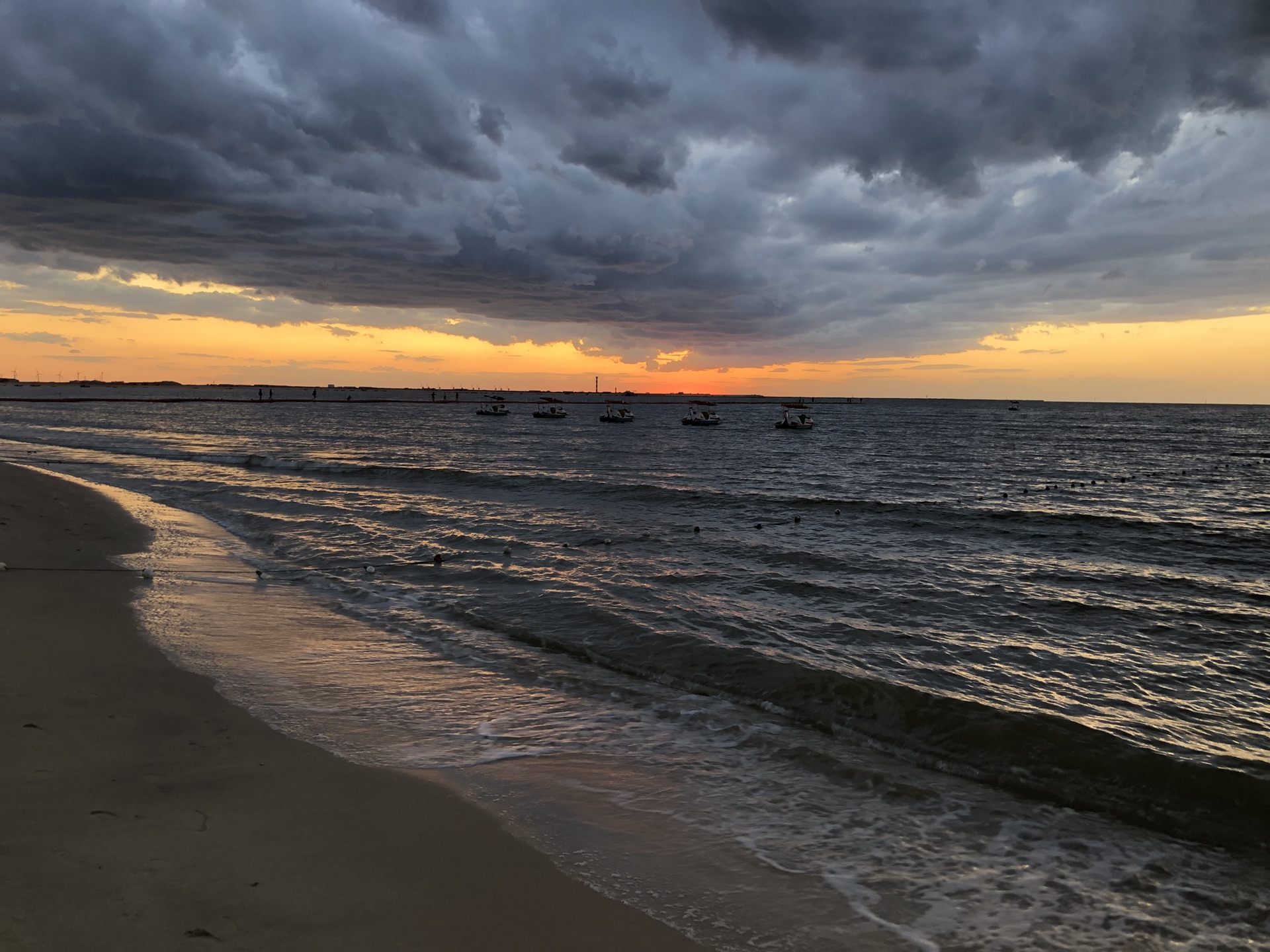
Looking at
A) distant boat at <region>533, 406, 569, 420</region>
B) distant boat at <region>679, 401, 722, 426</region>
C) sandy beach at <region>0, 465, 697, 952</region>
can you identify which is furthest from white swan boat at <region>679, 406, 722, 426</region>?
sandy beach at <region>0, 465, 697, 952</region>

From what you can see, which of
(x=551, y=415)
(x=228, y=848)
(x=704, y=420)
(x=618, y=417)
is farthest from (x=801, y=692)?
(x=551, y=415)

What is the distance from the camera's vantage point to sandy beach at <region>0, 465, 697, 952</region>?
4301 mm

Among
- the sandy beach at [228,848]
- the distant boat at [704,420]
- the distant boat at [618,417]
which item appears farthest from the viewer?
the distant boat at [618,417]

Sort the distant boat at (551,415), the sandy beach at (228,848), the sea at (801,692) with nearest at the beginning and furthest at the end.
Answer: the sandy beach at (228,848) → the sea at (801,692) → the distant boat at (551,415)

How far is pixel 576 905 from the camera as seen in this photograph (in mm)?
4957

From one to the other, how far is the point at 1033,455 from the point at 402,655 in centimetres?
6964

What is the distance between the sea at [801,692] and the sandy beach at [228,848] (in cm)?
45

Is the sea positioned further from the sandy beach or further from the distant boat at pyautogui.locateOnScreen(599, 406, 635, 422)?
the distant boat at pyautogui.locateOnScreen(599, 406, 635, 422)

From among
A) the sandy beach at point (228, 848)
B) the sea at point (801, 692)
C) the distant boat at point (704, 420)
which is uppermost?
the distant boat at point (704, 420)

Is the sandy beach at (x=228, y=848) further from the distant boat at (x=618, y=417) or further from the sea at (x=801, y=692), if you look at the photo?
the distant boat at (x=618, y=417)

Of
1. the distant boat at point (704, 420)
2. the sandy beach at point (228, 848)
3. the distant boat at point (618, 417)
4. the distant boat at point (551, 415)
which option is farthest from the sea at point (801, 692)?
the distant boat at point (551, 415)

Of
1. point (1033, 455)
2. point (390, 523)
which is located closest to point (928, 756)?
point (390, 523)

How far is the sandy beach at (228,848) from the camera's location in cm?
430

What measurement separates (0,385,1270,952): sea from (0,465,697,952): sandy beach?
0.45 meters
